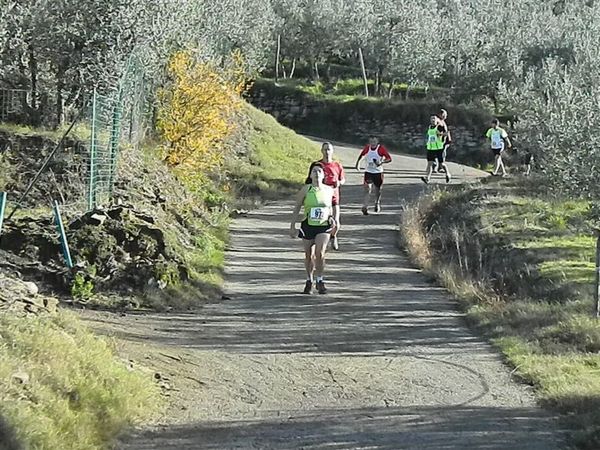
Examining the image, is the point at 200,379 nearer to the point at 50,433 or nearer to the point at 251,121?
the point at 50,433

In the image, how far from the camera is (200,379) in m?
7.73

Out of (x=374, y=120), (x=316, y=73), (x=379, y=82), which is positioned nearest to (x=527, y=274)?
(x=374, y=120)

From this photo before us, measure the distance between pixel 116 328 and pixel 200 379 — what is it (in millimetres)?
1728

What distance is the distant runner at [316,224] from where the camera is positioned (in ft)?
37.1

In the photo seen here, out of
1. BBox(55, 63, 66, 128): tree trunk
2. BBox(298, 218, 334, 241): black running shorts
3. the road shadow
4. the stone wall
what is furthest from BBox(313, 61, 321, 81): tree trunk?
the road shadow

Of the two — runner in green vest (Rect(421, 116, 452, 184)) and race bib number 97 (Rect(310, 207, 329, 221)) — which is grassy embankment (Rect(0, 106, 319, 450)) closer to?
race bib number 97 (Rect(310, 207, 329, 221))

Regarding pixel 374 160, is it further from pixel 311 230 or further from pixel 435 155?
pixel 311 230

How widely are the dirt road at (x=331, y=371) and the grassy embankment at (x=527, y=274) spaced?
0.89 feet

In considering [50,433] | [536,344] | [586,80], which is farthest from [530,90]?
[50,433]

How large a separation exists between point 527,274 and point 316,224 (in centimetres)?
362

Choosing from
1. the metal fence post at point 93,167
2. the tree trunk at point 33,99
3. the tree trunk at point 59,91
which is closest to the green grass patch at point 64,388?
the metal fence post at point 93,167

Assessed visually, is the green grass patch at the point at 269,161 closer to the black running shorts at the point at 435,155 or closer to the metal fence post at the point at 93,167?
the black running shorts at the point at 435,155

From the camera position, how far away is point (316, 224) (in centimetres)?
1132

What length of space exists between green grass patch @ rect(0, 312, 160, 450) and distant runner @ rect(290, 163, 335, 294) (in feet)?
13.4
